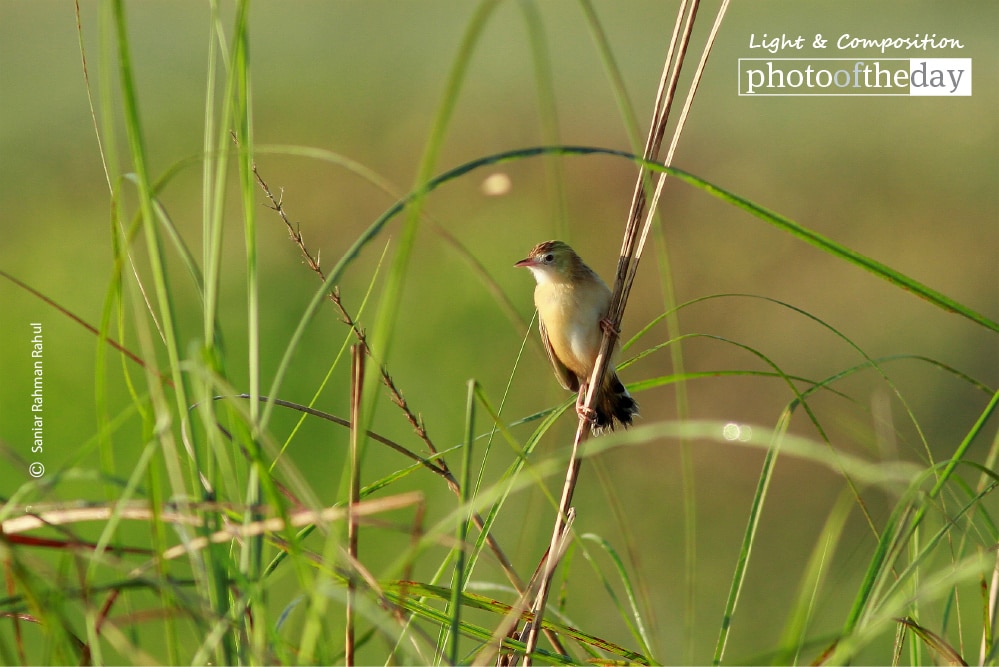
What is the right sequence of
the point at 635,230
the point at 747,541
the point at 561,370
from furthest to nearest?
the point at 561,370, the point at 635,230, the point at 747,541

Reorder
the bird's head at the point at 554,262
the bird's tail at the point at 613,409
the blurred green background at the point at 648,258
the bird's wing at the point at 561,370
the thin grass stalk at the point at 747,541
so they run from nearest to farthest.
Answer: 1. the thin grass stalk at the point at 747,541
2. the bird's tail at the point at 613,409
3. the bird's head at the point at 554,262
4. the bird's wing at the point at 561,370
5. the blurred green background at the point at 648,258

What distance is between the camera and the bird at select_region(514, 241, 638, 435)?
11.0 ft

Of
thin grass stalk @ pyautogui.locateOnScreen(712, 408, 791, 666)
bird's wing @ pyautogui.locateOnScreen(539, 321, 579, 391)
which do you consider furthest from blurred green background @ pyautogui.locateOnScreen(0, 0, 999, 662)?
thin grass stalk @ pyautogui.locateOnScreen(712, 408, 791, 666)

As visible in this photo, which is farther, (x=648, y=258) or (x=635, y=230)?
(x=648, y=258)

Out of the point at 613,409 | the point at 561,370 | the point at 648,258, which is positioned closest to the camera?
the point at 613,409

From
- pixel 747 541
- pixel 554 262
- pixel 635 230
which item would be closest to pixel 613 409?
pixel 554 262

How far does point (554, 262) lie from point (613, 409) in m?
0.65

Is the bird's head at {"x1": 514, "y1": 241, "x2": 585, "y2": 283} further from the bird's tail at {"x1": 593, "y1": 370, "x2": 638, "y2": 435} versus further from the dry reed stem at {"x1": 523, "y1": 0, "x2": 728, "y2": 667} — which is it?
the dry reed stem at {"x1": 523, "y1": 0, "x2": 728, "y2": 667}

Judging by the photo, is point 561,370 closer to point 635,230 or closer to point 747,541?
point 635,230

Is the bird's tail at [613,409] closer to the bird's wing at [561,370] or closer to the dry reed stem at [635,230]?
the bird's wing at [561,370]

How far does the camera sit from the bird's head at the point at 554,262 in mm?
A: 3457

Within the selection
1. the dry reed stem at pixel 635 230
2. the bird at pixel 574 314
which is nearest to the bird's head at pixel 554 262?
the bird at pixel 574 314

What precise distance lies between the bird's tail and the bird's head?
1.67 ft

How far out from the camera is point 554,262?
11.4 feet
